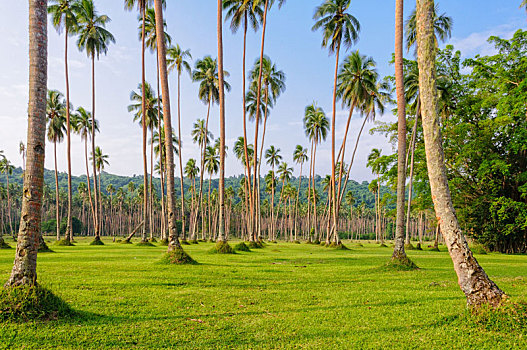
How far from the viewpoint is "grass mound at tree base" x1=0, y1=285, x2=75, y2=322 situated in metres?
4.93

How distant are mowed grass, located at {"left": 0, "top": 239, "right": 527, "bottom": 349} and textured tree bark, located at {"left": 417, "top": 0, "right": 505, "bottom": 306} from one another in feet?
2.00

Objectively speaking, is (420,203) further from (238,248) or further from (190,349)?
(190,349)

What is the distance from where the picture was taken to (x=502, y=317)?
498 centimetres

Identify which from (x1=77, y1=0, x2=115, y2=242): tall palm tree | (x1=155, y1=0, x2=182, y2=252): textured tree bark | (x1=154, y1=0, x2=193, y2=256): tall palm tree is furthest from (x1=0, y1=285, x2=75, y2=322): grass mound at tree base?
(x1=77, y1=0, x2=115, y2=242): tall palm tree

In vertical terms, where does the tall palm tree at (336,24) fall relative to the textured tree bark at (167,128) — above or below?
above

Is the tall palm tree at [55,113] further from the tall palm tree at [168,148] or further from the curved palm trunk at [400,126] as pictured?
the curved palm trunk at [400,126]

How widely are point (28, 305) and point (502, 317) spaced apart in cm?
747

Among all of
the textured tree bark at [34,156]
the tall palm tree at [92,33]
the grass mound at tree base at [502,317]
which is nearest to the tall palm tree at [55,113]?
the tall palm tree at [92,33]

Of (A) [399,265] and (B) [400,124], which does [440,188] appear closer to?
(A) [399,265]

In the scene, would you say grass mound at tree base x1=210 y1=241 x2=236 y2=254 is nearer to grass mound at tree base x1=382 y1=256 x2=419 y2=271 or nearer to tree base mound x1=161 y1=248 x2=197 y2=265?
tree base mound x1=161 y1=248 x2=197 y2=265

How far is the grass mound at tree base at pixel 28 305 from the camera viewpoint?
16.2ft

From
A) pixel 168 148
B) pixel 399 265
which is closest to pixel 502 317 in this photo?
pixel 399 265

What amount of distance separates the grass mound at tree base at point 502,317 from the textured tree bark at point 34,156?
7303 millimetres

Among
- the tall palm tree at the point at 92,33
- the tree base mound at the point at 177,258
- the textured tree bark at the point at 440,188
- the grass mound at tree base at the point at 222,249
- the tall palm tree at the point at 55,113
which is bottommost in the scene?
the grass mound at tree base at the point at 222,249
